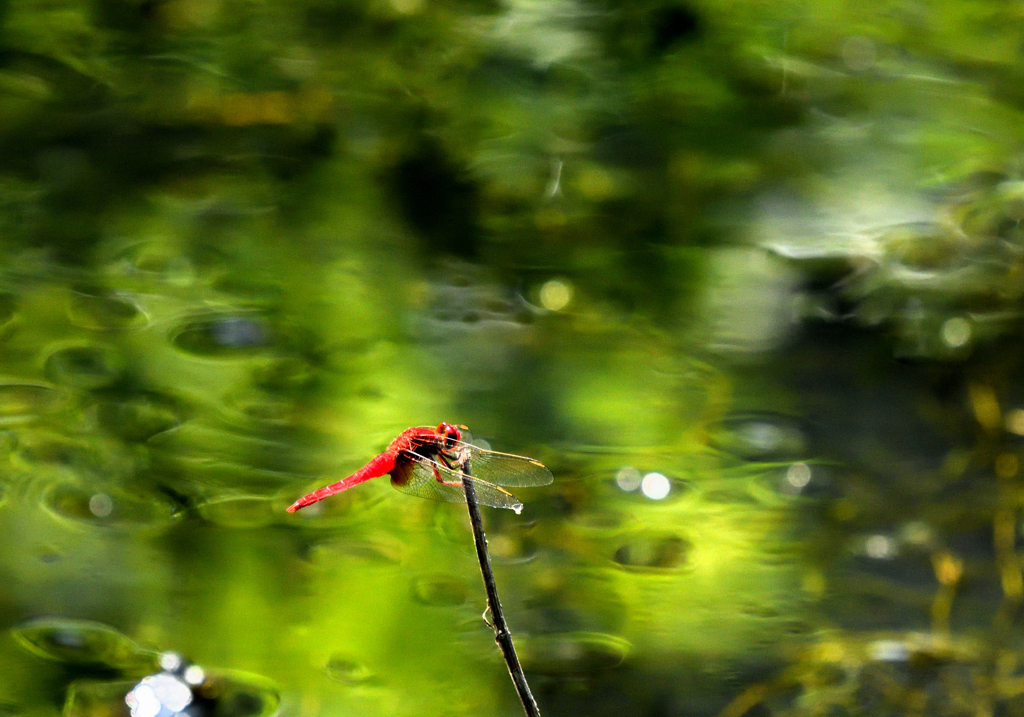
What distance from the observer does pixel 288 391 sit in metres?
1.74

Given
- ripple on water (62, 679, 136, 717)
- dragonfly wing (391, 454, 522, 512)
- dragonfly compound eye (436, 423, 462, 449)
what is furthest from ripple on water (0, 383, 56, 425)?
dragonfly compound eye (436, 423, 462, 449)

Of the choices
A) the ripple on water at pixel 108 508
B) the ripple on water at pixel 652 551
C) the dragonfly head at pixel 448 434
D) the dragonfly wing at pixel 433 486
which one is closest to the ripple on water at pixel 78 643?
the ripple on water at pixel 108 508

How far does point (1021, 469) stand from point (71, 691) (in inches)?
61.1

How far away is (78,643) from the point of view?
1.24m

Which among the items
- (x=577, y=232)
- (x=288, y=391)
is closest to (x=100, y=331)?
(x=288, y=391)

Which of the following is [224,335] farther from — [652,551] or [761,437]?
[761,437]

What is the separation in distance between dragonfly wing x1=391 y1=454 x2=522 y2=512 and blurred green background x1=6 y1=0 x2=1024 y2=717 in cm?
36

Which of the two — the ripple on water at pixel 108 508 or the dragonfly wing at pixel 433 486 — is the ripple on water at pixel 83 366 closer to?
the ripple on water at pixel 108 508

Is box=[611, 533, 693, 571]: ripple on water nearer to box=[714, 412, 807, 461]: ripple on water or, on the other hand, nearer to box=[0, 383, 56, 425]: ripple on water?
box=[714, 412, 807, 461]: ripple on water

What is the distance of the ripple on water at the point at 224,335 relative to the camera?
1.82 metres

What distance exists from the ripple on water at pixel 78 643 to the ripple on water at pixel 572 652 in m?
0.52

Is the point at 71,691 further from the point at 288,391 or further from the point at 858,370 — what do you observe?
the point at 858,370

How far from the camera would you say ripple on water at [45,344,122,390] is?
170 centimetres

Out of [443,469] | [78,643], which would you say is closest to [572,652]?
[443,469]
